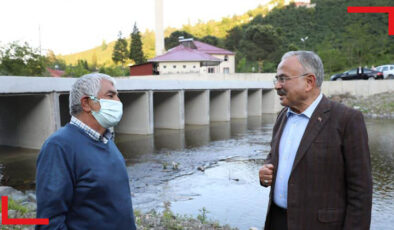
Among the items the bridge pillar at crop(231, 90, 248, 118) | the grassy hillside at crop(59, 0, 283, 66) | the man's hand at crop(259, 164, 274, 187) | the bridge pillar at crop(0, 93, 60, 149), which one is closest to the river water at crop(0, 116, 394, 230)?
the bridge pillar at crop(0, 93, 60, 149)

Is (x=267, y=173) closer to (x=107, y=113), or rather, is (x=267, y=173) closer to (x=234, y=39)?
(x=107, y=113)

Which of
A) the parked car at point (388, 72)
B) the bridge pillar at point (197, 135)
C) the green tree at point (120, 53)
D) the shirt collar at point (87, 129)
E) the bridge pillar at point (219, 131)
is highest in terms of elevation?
the green tree at point (120, 53)

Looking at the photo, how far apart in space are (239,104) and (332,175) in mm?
26760

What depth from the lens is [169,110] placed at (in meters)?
21.7

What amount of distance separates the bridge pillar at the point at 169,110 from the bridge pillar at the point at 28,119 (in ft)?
28.9

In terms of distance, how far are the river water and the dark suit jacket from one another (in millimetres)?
4382

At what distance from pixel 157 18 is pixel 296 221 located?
45.9 m

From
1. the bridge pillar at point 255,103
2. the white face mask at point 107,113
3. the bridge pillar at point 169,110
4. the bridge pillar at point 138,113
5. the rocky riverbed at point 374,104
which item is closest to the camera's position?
the white face mask at point 107,113

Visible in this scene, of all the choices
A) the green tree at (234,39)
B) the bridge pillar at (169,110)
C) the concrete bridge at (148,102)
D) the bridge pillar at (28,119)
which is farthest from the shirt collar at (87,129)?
the green tree at (234,39)

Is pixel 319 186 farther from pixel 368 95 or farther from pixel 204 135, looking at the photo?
pixel 368 95

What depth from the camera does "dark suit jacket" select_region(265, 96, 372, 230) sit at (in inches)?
85.2

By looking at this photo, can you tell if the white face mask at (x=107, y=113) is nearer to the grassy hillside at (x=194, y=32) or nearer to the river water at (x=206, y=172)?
the river water at (x=206, y=172)

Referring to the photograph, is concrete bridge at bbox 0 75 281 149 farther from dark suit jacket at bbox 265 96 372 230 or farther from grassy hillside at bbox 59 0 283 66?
grassy hillside at bbox 59 0 283 66

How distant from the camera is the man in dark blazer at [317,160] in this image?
2.17 meters
